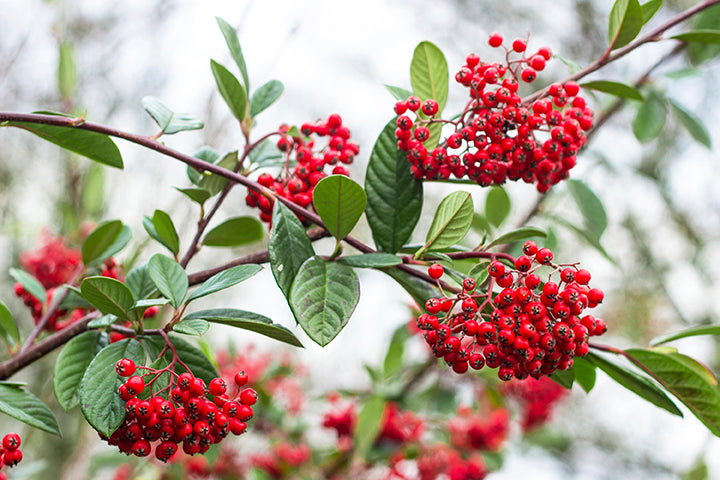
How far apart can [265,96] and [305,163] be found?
0.20 m

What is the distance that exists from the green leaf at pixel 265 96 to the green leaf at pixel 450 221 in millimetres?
400

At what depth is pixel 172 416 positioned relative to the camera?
713 mm

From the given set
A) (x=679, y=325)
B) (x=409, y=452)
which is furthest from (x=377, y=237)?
(x=679, y=325)

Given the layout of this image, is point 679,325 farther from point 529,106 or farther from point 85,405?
point 85,405

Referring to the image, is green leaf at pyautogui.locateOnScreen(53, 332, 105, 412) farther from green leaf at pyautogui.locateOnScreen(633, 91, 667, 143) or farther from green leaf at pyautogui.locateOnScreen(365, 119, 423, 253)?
green leaf at pyautogui.locateOnScreen(633, 91, 667, 143)

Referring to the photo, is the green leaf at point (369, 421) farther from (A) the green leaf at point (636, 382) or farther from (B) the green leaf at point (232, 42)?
(B) the green leaf at point (232, 42)

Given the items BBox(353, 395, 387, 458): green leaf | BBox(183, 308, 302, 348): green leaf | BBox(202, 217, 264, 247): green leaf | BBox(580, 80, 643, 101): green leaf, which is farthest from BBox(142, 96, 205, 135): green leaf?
BBox(353, 395, 387, 458): green leaf

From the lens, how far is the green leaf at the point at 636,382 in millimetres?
838

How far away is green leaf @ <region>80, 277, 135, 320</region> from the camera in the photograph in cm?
70

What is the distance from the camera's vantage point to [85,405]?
0.68 m

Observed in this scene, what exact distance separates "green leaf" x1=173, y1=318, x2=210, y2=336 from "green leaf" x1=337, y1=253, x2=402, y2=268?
0.21m

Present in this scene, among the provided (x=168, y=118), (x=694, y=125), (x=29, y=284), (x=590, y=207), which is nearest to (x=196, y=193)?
(x=168, y=118)

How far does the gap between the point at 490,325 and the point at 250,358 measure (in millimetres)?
1562

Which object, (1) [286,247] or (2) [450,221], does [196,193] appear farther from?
(2) [450,221]
